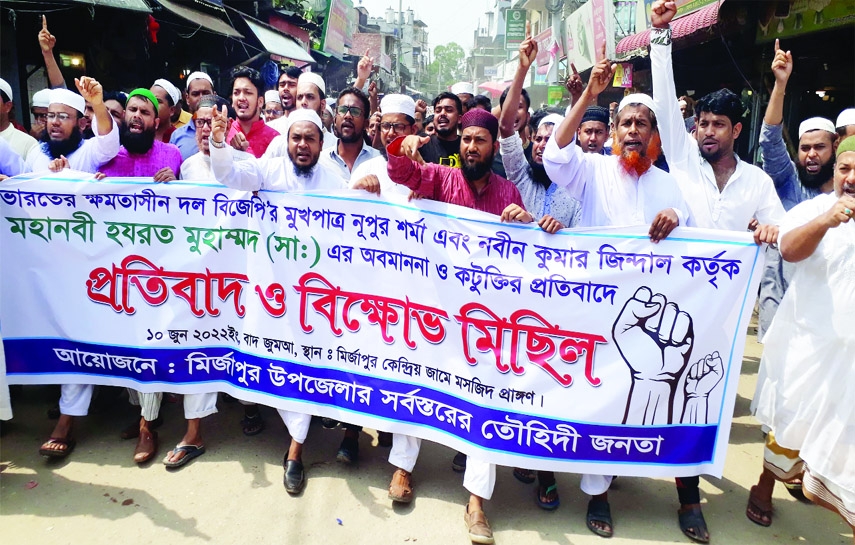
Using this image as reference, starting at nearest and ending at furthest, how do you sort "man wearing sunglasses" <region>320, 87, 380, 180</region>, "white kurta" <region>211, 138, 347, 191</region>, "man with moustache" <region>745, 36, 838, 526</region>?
"white kurta" <region>211, 138, 347, 191</region> < "man with moustache" <region>745, 36, 838, 526</region> < "man wearing sunglasses" <region>320, 87, 380, 180</region>

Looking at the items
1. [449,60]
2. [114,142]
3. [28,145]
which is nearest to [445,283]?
[114,142]

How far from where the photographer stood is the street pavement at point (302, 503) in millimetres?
2879

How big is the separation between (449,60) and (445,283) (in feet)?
313

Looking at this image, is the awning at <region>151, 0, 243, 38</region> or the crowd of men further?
the awning at <region>151, 0, 243, 38</region>

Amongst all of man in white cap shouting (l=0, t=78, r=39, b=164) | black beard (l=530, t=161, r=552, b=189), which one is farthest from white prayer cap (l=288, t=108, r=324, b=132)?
man in white cap shouting (l=0, t=78, r=39, b=164)

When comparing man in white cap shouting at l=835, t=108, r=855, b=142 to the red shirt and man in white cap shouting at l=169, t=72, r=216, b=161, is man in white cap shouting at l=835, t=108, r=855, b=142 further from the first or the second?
man in white cap shouting at l=169, t=72, r=216, b=161

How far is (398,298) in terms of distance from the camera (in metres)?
3.22

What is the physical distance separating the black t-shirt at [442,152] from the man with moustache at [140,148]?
1.60 meters

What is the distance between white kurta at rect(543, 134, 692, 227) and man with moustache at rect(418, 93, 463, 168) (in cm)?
115

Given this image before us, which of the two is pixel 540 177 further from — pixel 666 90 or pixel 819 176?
pixel 819 176

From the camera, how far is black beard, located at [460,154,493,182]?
10.4 feet

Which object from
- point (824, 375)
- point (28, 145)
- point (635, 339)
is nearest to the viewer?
point (824, 375)

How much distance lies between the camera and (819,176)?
3.92m

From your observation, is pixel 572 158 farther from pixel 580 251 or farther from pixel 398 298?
pixel 398 298
